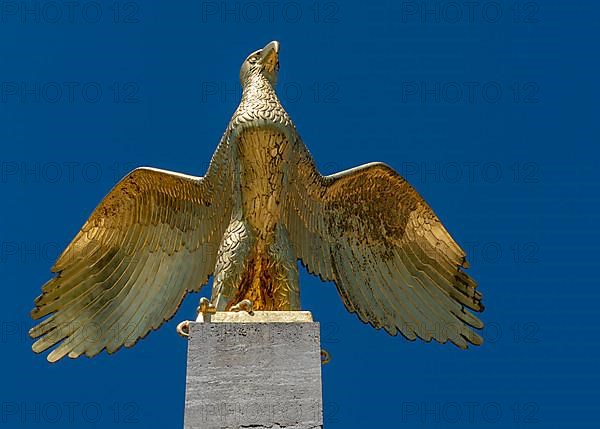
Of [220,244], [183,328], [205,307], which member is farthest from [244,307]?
[220,244]

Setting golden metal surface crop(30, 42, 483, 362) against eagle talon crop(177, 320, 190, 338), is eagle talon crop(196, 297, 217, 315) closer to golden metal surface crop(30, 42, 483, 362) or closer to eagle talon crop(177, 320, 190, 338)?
eagle talon crop(177, 320, 190, 338)

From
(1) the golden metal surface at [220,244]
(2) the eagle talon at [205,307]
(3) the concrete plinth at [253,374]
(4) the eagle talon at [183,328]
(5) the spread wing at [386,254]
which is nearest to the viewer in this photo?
(3) the concrete plinth at [253,374]

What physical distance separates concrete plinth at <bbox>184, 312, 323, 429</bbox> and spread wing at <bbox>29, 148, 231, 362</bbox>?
4.27 feet

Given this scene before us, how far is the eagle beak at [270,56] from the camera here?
7785 mm

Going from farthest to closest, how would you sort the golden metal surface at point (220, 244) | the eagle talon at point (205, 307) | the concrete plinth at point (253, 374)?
the golden metal surface at point (220, 244) → the eagle talon at point (205, 307) → the concrete plinth at point (253, 374)

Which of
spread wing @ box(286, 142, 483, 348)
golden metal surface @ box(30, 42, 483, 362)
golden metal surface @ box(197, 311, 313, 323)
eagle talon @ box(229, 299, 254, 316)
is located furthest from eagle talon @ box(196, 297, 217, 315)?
spread wing @ box(286, 142, 483, 348)

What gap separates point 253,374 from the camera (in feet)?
21.3

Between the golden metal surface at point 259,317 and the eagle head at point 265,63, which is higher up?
the eagle head at point 265,63

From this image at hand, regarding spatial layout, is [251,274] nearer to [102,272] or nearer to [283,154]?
[283,154]

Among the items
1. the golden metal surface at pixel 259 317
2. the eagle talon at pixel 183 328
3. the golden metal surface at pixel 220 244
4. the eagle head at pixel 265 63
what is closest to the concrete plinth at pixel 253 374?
the golden metal surface at pixel 259 317

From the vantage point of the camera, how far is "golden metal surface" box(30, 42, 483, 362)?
7.73 m

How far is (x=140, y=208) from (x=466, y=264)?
295cm

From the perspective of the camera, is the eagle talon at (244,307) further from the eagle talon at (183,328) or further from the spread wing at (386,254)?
the spread wing at (386,254)

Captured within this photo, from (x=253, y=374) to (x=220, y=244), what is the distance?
1379 mm
